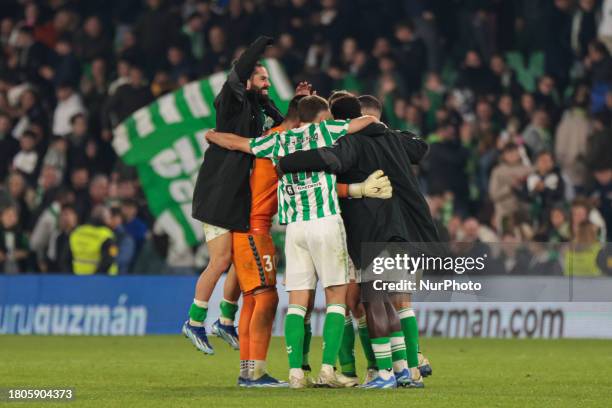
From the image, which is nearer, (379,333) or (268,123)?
(379,333)

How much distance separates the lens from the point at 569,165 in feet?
→ 67.0

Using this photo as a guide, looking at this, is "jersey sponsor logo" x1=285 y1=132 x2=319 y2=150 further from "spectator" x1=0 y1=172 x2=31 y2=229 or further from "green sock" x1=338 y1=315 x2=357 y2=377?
"spectator" x1=0 y1=172 x2=31 y2=229

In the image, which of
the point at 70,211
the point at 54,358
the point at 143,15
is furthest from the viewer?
the point at 143,15

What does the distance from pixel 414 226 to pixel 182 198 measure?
992 cm

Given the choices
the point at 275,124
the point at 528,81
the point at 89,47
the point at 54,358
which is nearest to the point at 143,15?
the point at 89,47

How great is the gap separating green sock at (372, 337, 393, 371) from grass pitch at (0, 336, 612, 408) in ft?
0.70

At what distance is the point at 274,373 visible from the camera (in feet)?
41.6

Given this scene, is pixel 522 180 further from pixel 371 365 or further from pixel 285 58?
pixel 371 365

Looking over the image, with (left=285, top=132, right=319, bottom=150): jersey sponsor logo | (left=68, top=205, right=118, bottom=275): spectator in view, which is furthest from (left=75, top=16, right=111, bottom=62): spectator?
(left=285, top=132, right=319, bottom=150): jersey sponsor logo

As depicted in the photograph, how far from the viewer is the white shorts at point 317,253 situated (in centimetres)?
1058

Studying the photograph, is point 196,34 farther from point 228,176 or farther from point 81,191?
point 228,176

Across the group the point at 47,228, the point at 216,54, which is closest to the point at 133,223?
the point at 47,228

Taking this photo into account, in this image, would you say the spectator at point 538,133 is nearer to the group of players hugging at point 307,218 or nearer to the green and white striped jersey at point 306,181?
the group of players hugging at point 307,218

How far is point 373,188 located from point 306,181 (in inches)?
19.9
